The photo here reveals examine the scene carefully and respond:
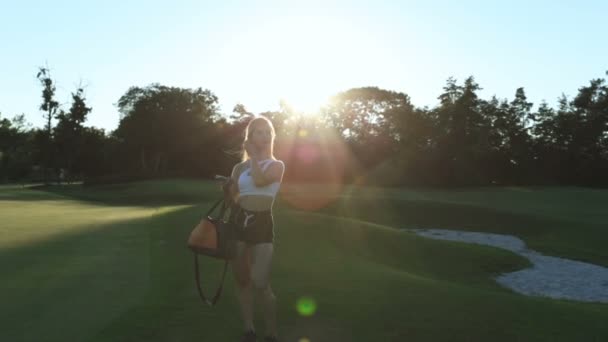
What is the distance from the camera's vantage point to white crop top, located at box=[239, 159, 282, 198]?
5879mm

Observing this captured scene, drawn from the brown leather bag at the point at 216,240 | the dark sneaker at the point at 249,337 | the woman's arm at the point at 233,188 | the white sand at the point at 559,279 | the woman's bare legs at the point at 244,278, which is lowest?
the white sand at the point at 559,279

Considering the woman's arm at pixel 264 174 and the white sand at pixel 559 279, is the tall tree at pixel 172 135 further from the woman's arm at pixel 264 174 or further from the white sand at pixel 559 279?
the woman's arm at pixel 264 174

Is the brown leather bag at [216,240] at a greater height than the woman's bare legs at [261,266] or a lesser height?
greater

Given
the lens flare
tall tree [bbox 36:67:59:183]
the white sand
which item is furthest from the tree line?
the lens flare

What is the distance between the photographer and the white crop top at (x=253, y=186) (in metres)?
5.88

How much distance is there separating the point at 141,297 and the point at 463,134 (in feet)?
261

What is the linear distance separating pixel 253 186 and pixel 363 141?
79.9 meters

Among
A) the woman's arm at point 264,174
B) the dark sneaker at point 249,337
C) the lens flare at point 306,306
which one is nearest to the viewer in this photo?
the woman's arm at point 264,174

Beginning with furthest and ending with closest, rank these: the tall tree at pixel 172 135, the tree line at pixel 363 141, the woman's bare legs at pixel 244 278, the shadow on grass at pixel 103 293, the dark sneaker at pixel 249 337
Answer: the tall tree at pixel 172 135 → the tree line at pixel 363 141 → the shadow on grass at pixel 103 293 → the dark sneaker at pixel 249 337 → the woman's bare legs at pixel 244 278

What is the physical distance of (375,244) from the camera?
1806 centimetres

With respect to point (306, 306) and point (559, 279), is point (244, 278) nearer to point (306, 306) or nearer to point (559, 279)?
point (306, 306)

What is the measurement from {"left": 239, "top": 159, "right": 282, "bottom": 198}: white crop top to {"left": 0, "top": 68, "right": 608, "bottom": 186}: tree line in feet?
197

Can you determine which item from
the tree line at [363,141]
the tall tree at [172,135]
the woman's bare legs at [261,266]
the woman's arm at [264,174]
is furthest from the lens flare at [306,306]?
the tall tree at [172,135]

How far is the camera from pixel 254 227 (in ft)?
19.3
